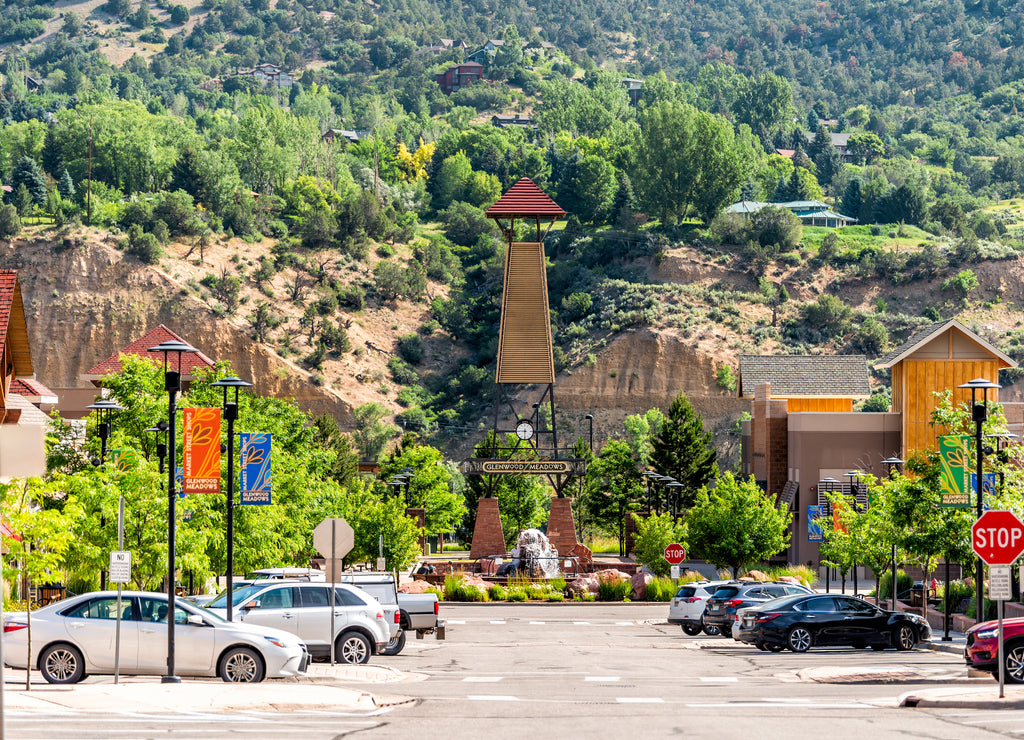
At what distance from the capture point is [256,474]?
3152cm

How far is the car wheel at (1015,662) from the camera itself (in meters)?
24.5

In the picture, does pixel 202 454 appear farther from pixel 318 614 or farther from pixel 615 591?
pixel 615 591

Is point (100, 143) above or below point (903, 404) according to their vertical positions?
above

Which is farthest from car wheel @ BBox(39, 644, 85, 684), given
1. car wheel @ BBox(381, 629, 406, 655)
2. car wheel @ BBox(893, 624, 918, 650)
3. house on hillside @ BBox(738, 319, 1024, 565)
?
house on hillside @ BBox(738, 319, 1024, 565)

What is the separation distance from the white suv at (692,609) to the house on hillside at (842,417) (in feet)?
44.4

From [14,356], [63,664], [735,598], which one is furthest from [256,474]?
[735,598]

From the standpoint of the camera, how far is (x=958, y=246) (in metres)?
128

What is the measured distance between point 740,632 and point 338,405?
82.4 m

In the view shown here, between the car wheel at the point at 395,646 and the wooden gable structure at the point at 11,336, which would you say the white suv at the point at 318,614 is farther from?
the wooden gable structure at the point at 11,336

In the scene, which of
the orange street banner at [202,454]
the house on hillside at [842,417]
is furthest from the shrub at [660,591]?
the orange street banner at [202,454]

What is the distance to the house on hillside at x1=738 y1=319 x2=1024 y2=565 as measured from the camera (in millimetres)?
61750

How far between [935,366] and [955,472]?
30.2 m

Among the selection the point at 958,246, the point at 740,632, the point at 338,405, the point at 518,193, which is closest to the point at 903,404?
the point at 518,193

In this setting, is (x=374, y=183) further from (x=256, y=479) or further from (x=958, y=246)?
(x=256, y=479)
